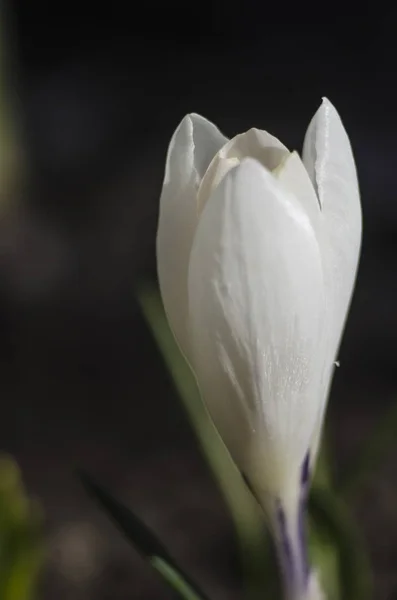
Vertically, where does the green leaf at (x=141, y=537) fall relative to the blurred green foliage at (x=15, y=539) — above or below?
above

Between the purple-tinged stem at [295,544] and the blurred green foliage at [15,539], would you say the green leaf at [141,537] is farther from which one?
the blurred green foliage at [15,539]

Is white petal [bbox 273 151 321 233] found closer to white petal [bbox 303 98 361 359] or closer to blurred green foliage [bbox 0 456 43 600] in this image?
white petal [bbox 303 98 361 359]

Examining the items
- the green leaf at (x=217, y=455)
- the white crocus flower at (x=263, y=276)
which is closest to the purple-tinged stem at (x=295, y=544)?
the white crocus flower at (x=263, y=276)

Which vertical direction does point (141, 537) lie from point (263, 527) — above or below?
above

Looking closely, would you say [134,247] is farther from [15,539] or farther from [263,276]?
[263,276]

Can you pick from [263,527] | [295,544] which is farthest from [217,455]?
[295,544]

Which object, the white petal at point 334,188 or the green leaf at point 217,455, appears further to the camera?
the green leaf at point 217,455

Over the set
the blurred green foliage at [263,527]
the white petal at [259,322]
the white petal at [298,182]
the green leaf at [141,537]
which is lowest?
the blurred green foliage at [263,527]

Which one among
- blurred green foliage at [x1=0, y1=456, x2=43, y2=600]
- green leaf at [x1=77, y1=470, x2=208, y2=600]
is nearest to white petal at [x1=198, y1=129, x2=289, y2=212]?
green leaf at [x1=77, y1=470, x2=208, y2=600]
